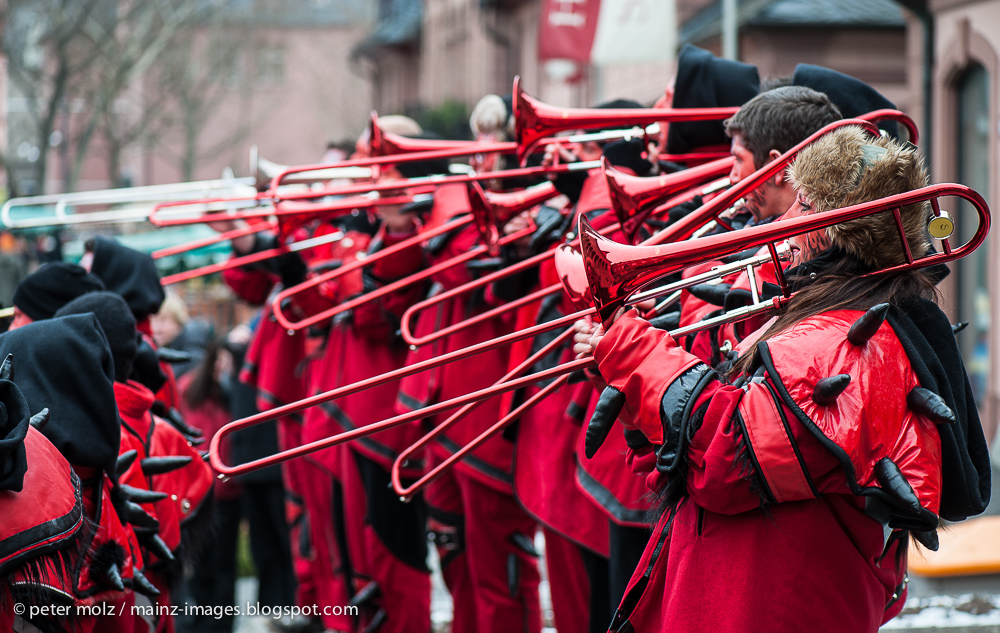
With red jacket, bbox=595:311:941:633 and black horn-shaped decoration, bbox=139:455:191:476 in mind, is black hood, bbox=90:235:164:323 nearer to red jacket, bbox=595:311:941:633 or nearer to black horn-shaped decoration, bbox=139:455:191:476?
black horn-shaped decoration, bbox=139:455:191:476

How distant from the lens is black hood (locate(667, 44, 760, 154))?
344 cm

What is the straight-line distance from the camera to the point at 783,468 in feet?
6.59

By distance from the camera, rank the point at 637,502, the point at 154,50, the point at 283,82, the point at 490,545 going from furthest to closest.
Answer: the point at 283,82
the point at 154,50
the point at 490,545
the point at 637,502

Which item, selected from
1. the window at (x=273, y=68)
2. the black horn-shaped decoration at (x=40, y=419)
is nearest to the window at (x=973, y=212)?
the black horn-shaped decoration at (x=40, y=419)

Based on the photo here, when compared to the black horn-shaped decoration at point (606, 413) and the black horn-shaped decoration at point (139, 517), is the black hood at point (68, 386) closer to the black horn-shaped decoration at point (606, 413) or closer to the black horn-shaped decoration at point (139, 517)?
the black horn-shaped decoration at point (139, 517)

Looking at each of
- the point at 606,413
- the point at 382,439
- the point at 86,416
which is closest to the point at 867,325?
the point at 606,413

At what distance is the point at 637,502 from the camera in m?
3.10

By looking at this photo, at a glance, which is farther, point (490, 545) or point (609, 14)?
point (609, 14)

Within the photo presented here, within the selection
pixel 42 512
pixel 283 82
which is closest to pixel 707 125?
pixel 42 512

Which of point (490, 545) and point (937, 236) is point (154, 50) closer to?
point (490, 545)

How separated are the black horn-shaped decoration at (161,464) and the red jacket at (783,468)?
1.55 m

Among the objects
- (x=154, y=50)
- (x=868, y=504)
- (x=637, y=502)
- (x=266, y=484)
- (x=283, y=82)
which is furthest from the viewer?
(x=283, y=82)

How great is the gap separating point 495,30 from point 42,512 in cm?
1809

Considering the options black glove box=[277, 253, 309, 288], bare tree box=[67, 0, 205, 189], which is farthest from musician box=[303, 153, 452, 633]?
bare tree box=[67, 0, 205, 189]
